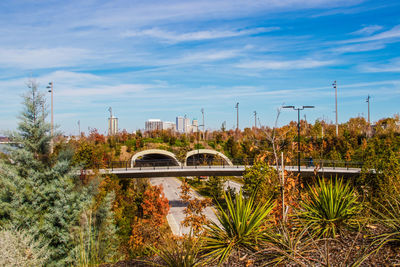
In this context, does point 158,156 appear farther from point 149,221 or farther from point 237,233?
point 237,233

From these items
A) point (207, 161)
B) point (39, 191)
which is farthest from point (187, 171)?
point (39, 191)

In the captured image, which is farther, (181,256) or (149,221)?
(149,221)

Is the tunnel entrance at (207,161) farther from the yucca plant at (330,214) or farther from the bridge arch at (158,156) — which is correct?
the yucca plant at (330,214)

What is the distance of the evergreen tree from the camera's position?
1202cm

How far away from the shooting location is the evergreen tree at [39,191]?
39.4 feet

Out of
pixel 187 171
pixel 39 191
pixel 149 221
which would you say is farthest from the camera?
pixel 187 171

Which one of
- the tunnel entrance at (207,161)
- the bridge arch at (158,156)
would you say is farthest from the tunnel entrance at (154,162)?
the tunnel entrance at (207,161)

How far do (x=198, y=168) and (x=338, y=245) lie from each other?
25.9 m

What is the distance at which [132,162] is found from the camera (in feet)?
114

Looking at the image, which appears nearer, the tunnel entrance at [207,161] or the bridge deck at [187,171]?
the bridge deck at [187,171]

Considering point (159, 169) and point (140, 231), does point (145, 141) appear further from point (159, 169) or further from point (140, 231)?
point (140, 231)

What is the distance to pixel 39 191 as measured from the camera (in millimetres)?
12609

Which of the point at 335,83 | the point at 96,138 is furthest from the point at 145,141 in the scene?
the point at 335,83

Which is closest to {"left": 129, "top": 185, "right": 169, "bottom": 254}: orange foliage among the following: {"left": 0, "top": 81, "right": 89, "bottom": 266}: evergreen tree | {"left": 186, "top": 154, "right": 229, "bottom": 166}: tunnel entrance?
{"left": 0, "top": 81, "right": 89, "bottom": 266}: evergreen tree
